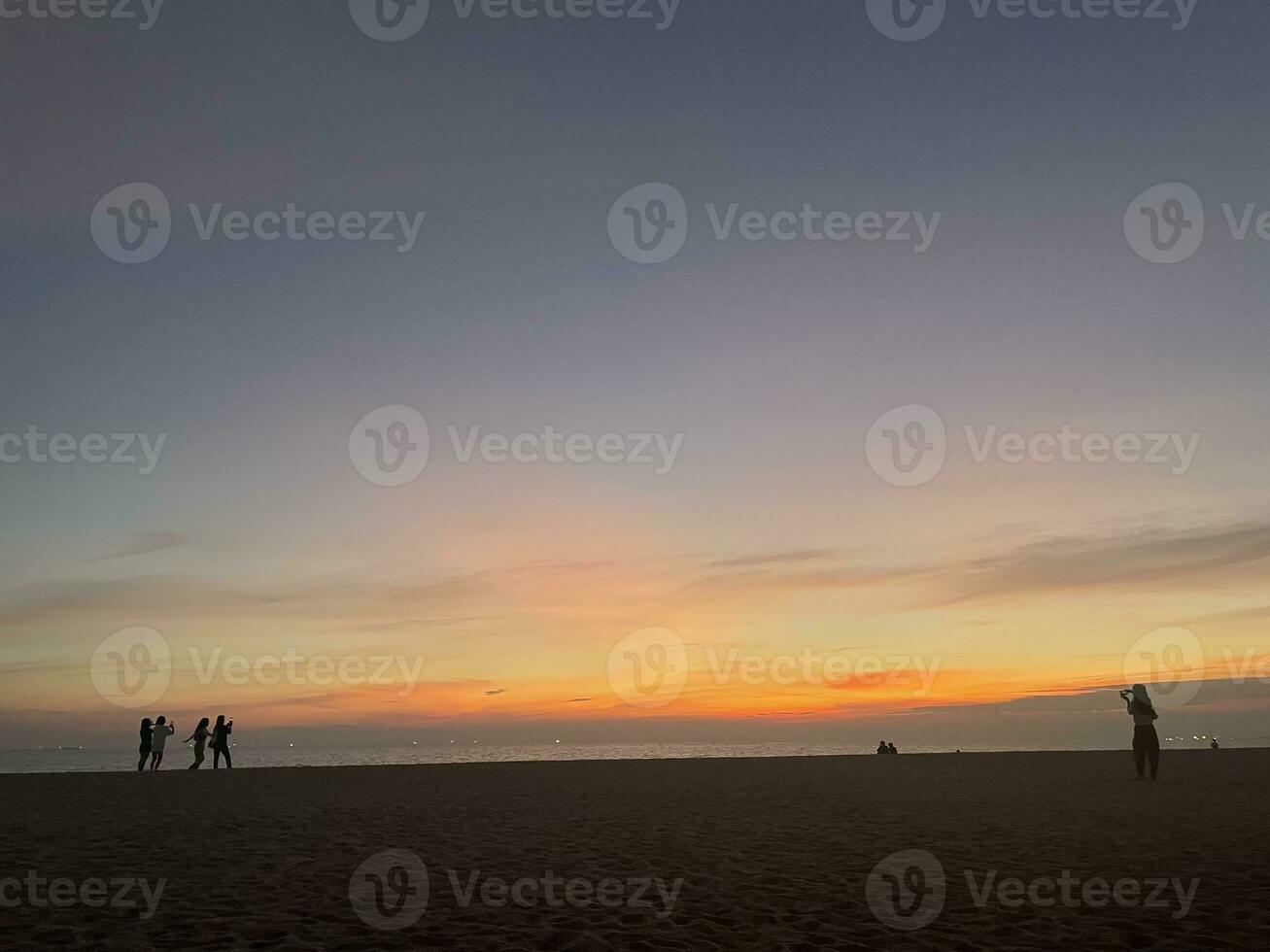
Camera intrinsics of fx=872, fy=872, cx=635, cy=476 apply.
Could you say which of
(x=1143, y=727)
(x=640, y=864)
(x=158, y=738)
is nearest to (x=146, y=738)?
(x=158, y=738)

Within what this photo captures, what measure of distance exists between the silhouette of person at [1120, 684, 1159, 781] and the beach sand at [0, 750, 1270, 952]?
2.81 ft

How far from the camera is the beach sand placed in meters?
9.64

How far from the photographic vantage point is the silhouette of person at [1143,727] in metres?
26.4

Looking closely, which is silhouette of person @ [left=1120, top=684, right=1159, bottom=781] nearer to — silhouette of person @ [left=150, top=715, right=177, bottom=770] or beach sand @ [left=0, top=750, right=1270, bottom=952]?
beach sand @ [left=0, top=750, right=1270, bottom=952]

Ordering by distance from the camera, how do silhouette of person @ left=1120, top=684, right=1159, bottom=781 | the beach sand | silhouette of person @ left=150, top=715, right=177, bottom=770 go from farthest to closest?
silhouette of person @ left=150, top=715, right=177, bottom=770
silhouette of person @ left=1120, top=684, right=1159, bottom=781
the beach sand

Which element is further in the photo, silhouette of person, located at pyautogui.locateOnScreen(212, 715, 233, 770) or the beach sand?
silhouette of person, located at pyautogui.locateOnScreen(212, 715, 233, 770)

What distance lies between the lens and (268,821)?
18906 mm

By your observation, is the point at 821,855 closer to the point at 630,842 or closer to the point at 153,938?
the point at 630,842

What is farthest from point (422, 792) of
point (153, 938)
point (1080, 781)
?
point (1080, 781)

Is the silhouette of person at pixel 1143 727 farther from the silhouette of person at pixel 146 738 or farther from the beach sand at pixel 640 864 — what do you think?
the silhouette of person at pixel 146 738

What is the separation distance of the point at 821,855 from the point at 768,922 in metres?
4.95

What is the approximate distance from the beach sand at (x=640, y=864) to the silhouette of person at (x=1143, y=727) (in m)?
0.86

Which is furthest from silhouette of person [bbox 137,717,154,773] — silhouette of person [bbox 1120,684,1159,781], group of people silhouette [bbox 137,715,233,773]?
silhouette of person [bbox 1120,684,1159,781]

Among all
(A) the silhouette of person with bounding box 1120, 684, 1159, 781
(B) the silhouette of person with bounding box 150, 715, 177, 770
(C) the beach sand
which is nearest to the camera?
(C) the beach sand
